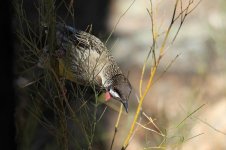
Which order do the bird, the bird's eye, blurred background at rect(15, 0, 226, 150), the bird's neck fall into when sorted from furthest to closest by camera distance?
blurred background at rect(15, 0, 226, 150), the bird's eye, the bird's neck, the bird

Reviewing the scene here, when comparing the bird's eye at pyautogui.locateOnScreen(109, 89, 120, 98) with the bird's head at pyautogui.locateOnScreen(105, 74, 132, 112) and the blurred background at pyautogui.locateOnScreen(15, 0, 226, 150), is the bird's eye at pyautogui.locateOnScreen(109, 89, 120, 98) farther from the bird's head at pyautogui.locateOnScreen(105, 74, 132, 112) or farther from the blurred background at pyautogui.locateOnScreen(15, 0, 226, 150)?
the blurred background at pyautogui.locateOnScreen(15, 0, 226, 150)

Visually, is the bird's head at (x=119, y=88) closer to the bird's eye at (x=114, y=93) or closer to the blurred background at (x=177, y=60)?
the bird's eye at (x=114, y=93)

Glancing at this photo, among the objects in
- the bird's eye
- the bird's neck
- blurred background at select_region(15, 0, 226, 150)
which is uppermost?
the bird's neck

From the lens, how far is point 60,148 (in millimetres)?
2092

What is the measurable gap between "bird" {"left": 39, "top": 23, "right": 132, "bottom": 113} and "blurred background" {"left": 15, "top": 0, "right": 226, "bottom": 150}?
1803 mm

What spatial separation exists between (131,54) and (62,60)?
13.9ft

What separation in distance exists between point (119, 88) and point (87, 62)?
0.19 meters

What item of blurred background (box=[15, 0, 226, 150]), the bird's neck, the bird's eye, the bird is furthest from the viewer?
blurred background (box=[15, 0, 226, 150])

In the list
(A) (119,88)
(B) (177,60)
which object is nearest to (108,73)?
(A) (119,88)

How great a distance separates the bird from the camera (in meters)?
2.14

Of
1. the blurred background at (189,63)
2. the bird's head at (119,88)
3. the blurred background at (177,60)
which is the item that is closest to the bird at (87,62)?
the bird's head at (119,88)

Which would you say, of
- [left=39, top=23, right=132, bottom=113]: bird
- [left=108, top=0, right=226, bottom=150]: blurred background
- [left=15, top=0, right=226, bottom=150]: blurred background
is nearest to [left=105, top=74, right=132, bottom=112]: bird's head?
[left=39, top=23, right=132, bottom=113]: bird

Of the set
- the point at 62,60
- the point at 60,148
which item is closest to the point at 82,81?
the point at 62,60

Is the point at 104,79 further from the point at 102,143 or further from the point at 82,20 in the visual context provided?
the point at 82,20
